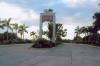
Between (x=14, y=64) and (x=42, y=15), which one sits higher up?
(x=42, y=15)

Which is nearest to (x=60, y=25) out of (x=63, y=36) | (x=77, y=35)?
(x=63, y=36)

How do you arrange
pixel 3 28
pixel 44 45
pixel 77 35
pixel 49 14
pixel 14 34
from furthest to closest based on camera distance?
pixel 77 35, pixel 14 34, pixel 3 28, pixel 49 14, pixel 44 45

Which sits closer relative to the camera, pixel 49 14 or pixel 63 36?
pixel 49 14

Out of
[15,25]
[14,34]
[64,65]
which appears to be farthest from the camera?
[15,25]

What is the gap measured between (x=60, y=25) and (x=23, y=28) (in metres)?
22.7

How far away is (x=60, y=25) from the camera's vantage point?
90.6 metres

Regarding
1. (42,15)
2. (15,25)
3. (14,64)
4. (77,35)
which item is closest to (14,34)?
(15,25)

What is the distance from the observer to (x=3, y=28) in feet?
280

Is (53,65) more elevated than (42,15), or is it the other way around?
(42,15)

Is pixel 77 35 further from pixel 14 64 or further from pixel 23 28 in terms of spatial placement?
pixel 14 64

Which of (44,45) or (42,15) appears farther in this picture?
(42,15)

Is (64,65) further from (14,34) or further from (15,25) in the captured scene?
(15,25)

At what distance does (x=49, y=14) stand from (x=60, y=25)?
41724 millimetres

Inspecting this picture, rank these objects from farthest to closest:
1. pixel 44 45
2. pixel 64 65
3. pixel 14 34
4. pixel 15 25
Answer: pixel 15 25 → pixel 14 34 → pixel 44 45 → pixel 64 65
